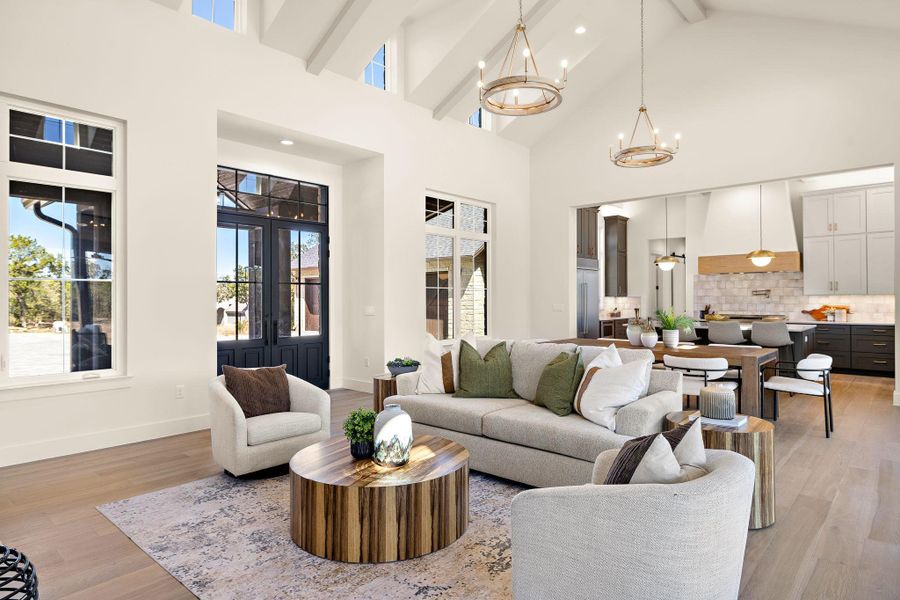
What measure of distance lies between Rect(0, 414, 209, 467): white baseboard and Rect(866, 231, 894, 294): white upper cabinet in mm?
9610

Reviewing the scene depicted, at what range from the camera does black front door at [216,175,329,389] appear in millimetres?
6070

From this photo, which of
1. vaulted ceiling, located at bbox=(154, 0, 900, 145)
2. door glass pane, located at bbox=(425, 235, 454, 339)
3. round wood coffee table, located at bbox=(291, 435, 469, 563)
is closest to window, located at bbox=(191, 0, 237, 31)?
vaulted ceiling, located at bbox=(154, 0, 900, 145)

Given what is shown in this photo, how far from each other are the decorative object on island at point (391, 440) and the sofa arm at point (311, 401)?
138 cm

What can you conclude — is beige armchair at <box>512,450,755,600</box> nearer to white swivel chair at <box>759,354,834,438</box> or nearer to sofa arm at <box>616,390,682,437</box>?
sofa arm at <box>616,390,682,437</box>

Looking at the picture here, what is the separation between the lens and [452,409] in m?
3.86

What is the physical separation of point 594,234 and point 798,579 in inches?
315

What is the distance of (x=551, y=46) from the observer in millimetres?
7312

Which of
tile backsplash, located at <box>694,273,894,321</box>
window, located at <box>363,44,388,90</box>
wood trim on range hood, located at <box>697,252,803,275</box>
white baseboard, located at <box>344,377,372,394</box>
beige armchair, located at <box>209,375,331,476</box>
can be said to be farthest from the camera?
wood trim on range hood, located at <box>697,252,803,275</box>

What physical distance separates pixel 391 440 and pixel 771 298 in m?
9.32

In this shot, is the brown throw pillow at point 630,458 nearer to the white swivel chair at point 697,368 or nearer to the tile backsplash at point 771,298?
the white swivel chair at point 697,368

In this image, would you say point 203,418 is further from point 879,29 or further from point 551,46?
point 879,29

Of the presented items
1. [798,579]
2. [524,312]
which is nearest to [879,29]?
[524,312]

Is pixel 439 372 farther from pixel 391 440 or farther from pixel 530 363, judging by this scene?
pixel 391 440

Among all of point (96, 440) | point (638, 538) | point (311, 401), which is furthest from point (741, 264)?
point (96, 440)
